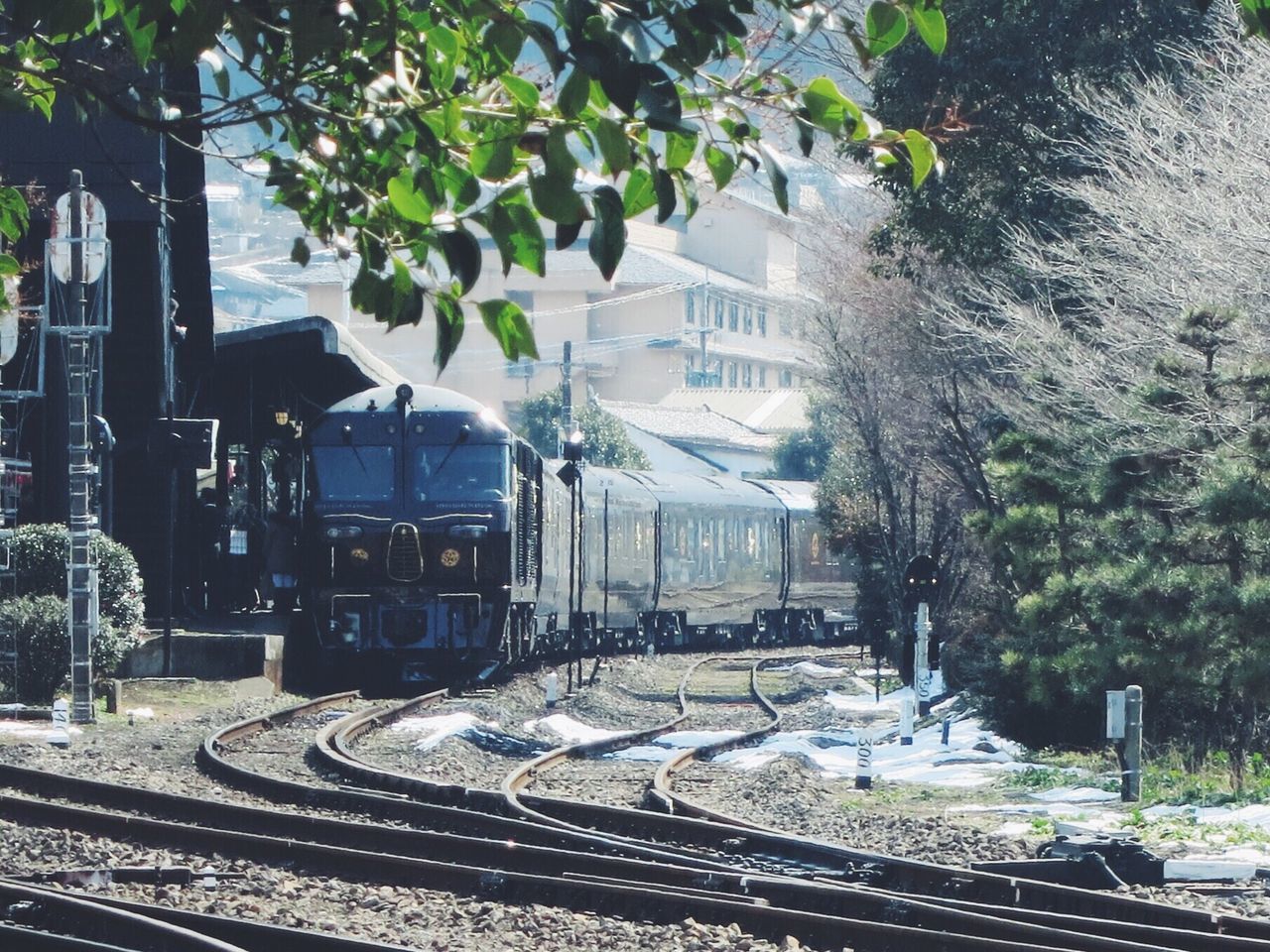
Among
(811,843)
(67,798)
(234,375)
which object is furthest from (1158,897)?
(234,375)

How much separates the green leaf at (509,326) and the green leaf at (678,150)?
21.8 inches

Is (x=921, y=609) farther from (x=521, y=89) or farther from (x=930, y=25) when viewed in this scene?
(x=521, y=89)

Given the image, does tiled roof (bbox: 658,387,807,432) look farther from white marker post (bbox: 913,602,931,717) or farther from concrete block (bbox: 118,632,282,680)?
white marker post (bbox: 913,602,931,717)


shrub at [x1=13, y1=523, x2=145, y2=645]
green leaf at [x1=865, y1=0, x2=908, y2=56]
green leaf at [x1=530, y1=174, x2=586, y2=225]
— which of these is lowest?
shrub at [x1=13, y1=523, x2=145, y2=645]

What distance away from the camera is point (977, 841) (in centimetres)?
1091

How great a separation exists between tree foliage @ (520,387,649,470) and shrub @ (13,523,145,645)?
39.2 m

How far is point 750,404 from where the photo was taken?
80312 mm

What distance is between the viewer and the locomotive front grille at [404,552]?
2189 centimetres

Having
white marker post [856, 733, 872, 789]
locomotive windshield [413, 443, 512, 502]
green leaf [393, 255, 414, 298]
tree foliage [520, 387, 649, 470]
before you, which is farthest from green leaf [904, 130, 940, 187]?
tree foliage [520, 387, 649, 470]

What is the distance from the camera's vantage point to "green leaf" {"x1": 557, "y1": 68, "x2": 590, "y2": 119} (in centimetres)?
452

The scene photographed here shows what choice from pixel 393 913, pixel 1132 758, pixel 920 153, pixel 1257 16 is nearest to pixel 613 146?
pixel 920 153

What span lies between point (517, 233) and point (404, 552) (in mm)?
17076

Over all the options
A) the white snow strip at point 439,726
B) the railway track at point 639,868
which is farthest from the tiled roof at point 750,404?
the railway track at point 639,868

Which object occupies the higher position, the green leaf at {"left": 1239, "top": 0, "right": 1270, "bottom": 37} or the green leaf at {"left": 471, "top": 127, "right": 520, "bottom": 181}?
the green leaf at {"left": 1239, "top": 0, "right": 1270, "bottom": 37}
